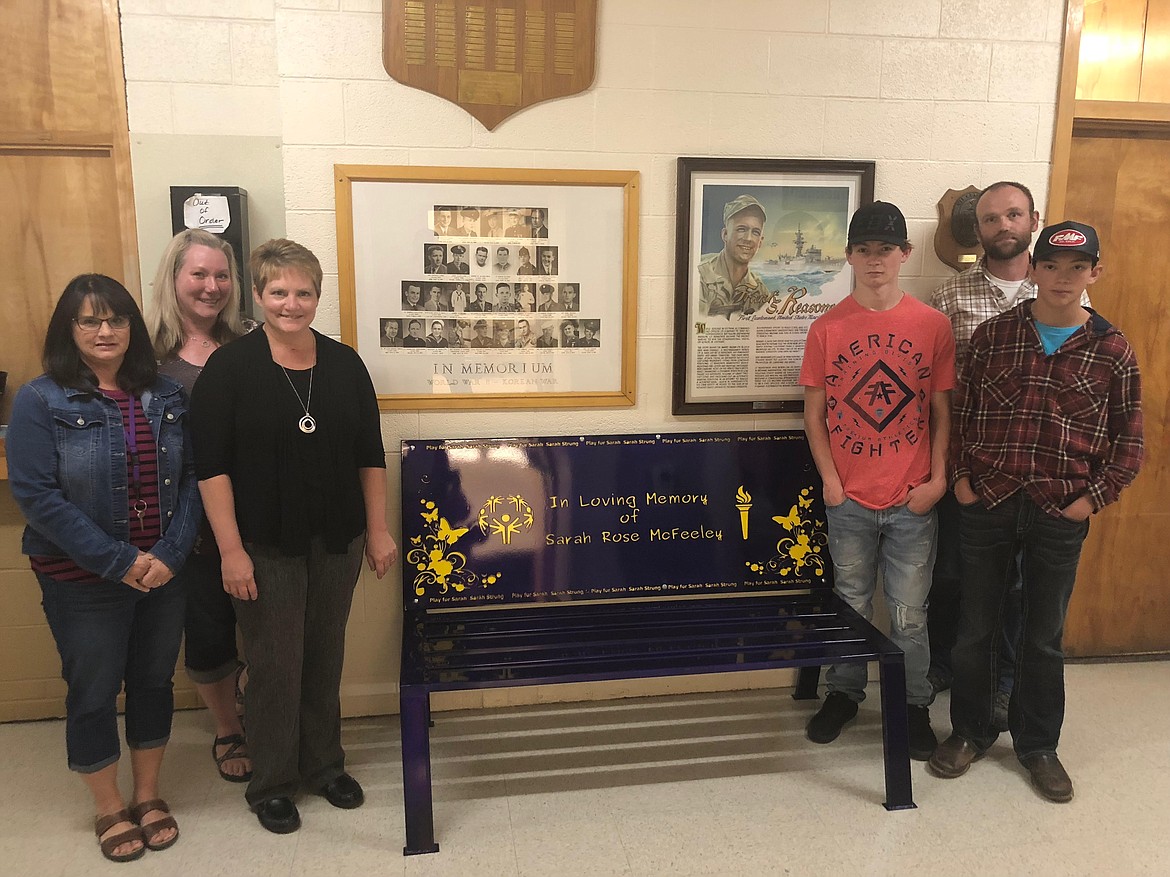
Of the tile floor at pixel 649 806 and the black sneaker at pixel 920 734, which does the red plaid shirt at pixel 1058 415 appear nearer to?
the black sneaker at pixel 920 734

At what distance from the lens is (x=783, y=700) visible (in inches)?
110

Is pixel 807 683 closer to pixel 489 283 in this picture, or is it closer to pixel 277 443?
pixel 489 283

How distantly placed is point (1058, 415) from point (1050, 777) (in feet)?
3.38

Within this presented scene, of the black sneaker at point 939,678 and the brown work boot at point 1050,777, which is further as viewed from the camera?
the black sneaker at point 939,678

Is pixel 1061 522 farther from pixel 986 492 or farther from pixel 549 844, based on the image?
pixel 549 844

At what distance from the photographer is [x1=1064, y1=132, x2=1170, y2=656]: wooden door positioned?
9.48 feet

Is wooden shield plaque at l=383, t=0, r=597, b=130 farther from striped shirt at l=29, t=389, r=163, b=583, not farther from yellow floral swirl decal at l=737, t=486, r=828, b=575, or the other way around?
yellow floral swirl decal at l=737, t=486, r=828, b=575

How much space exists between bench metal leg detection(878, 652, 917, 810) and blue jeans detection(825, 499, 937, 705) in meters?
0.18

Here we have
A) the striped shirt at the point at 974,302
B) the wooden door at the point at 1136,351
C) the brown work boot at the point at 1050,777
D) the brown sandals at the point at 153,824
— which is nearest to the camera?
the brown sandals at the point at 153,824

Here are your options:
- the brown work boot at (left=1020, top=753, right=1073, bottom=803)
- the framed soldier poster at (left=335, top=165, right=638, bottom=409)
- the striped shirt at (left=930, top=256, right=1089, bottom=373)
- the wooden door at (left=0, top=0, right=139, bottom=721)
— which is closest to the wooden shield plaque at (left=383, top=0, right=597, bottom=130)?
the framed soldier poster at (left=335, top=165, right=638, bottom=409)

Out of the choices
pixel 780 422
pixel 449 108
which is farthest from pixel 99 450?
pixel 780 422

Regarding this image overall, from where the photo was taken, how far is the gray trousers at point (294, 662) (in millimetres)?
2023

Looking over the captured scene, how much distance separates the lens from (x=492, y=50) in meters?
2.37

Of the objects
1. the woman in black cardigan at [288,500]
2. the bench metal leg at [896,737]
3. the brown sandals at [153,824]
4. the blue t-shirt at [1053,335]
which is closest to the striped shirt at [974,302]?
the blue t-shirt at [1053,335]
